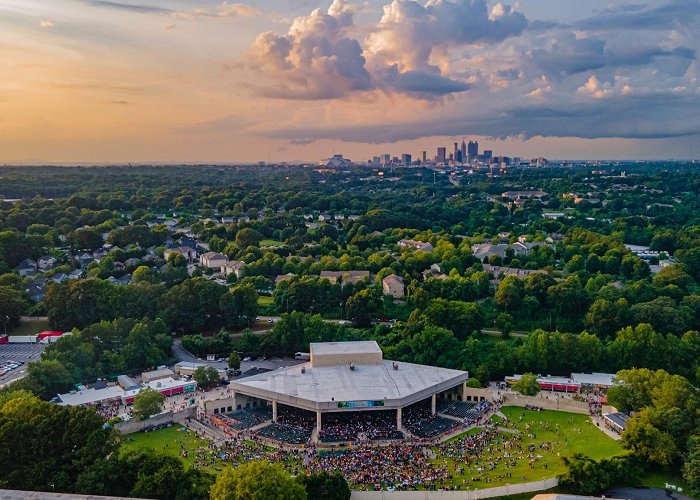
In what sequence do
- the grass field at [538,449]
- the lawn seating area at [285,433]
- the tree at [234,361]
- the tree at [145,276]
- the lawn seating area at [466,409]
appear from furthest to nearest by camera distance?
the tree at [145,276], the tree at [234,361], the lawn seating area at [466,409], the lawn seating area at [285,433], the grass field at [538,449]

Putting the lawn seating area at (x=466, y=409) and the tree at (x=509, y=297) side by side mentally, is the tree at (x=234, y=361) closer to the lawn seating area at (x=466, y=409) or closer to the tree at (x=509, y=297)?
the lawn seating area at (x=466, y=409)

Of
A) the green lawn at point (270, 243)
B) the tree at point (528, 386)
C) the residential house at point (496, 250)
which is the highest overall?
the residential house at point (496, 250)

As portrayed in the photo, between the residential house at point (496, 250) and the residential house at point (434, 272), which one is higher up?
the residential house at point (496, 250)

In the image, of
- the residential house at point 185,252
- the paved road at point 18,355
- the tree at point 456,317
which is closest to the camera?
the paved road at point 18,355

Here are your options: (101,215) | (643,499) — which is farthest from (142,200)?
(643,499)

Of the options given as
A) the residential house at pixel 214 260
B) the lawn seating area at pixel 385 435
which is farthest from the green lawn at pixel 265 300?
the lawn seating area at pixel 385 435

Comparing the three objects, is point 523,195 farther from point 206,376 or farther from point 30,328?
point 206,376
